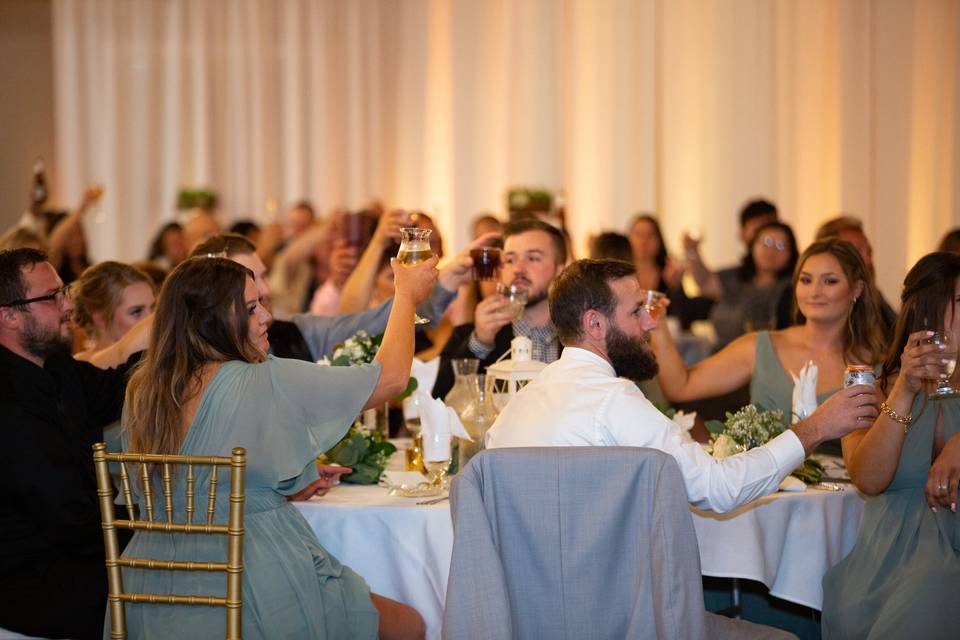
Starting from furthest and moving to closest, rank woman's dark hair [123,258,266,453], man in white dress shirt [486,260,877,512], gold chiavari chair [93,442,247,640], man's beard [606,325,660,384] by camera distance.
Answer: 1. man's beard [606,325,660,384]
2. woman's dark hair [123,258,266,453]
3. man in white dress shirt [486,260,877,512]
4. gold chiavari chair [93,442,247,640]

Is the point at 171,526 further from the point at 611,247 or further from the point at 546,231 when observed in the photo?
the point at 611,247

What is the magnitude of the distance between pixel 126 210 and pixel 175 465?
28.2 ft

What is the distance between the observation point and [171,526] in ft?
8.26

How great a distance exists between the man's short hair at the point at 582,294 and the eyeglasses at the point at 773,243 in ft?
12.3

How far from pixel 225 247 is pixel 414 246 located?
124 centimetres

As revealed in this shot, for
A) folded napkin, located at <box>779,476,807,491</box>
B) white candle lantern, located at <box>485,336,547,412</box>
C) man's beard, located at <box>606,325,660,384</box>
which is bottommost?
folded napkin, located at <box>779,476,807,491</box>

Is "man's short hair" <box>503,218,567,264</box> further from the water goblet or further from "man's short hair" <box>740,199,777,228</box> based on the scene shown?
"man's short hair" <box>740,199,777,228</box>

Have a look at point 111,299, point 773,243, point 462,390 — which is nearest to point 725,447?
point 462,390

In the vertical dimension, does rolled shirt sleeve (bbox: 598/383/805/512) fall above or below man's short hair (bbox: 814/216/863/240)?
below

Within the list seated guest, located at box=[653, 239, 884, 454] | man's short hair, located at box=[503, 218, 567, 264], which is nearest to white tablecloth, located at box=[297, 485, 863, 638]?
seated guest, located at box=[653, 239, 884, 454]

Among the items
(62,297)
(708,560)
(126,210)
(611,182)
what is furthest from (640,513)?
(126,210)

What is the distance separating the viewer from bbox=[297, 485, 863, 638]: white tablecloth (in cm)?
301

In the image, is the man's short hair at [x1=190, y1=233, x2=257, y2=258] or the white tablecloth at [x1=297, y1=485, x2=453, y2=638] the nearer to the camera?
the white tablecloth at [x1=297, y1=485, x2=453, y2=638]

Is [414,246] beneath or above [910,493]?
above
